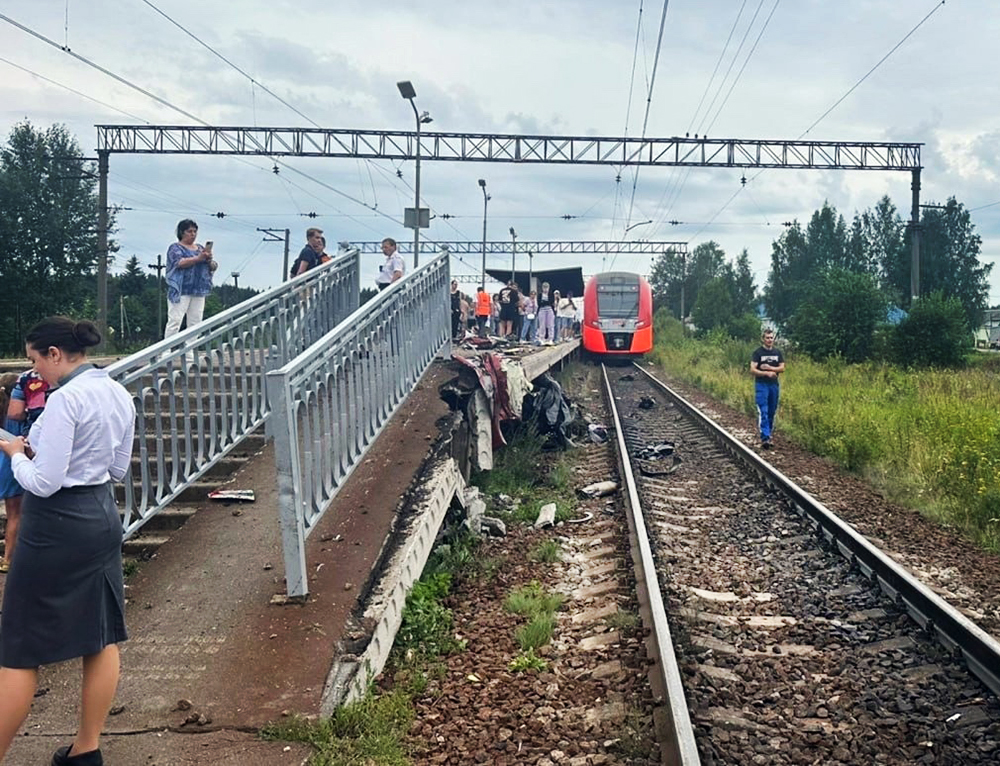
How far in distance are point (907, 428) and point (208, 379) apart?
9.54 meters

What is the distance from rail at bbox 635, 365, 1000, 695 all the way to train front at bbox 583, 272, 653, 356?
70.6 ft

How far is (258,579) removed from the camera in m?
5.11

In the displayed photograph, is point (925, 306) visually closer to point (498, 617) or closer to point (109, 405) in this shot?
point (498, 617)

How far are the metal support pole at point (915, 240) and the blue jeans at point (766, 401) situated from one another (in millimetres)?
18026

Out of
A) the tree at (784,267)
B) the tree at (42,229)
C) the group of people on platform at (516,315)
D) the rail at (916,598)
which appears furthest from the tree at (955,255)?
the rail at (916,598)

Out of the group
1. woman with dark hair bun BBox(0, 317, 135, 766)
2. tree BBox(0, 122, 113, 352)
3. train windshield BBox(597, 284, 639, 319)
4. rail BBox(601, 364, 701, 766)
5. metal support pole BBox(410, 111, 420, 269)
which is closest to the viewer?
woman with dark hair bun BBox(0, 317, 135, 766)

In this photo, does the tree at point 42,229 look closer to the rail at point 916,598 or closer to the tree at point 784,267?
the rail at point 916,598

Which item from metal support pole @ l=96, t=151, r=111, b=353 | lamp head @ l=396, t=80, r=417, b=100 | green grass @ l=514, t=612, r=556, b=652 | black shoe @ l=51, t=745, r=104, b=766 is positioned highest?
lamp head @ l=396, t=80, r=417, b=100

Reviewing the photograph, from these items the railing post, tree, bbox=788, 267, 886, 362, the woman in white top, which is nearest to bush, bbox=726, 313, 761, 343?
the woman in white top

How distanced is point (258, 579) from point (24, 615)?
6.14ft

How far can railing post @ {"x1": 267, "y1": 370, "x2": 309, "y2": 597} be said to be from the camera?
4.63 meters

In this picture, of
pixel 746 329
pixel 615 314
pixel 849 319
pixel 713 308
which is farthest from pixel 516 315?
pixel 713 308

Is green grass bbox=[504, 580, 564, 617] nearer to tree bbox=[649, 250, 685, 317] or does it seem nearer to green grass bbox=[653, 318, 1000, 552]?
green grass bbox=[653, 318, 1000, 552]

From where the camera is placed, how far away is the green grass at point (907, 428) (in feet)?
28.2
